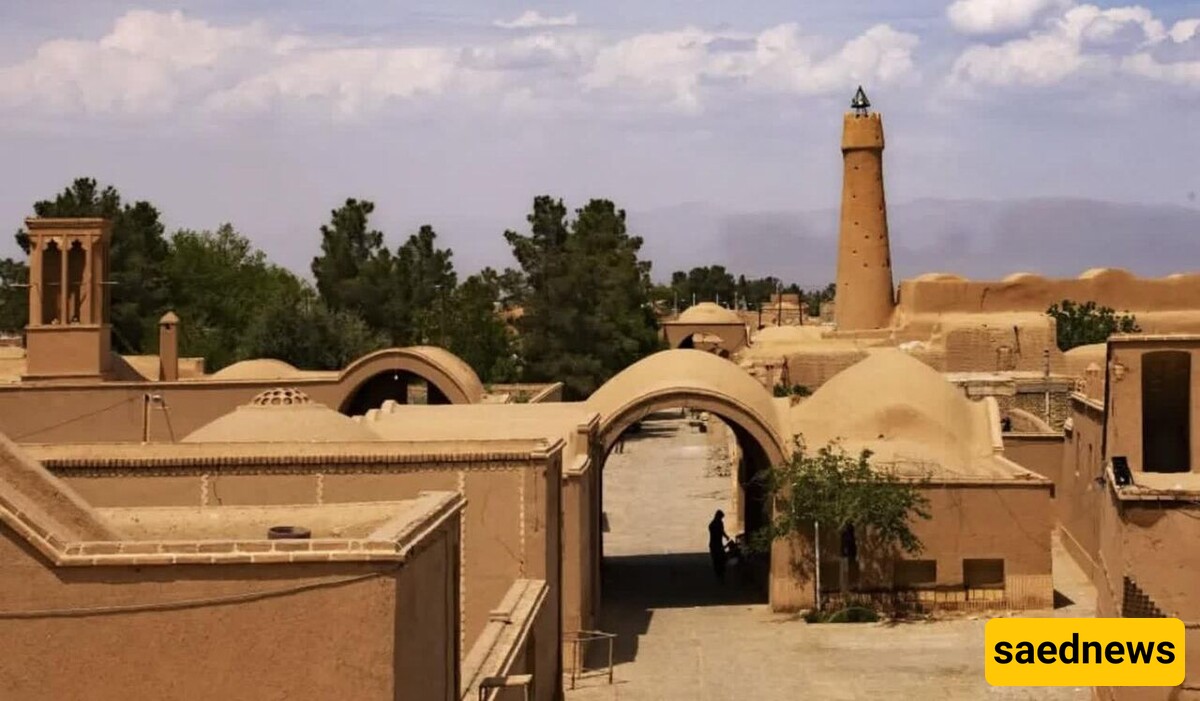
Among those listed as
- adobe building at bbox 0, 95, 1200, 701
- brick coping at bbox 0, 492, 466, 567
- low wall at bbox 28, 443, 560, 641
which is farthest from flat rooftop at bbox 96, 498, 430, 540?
low wall at bbox 28, 443, 560, 641

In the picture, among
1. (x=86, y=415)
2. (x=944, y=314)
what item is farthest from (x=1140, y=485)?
(x=944, y=314)

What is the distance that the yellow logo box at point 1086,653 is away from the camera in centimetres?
1641

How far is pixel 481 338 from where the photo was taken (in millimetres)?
55188

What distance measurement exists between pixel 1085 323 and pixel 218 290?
37.4 meters

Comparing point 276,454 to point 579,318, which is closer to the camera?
point 276,454

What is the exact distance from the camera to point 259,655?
888cm

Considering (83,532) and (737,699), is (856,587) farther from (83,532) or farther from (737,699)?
(83,532)

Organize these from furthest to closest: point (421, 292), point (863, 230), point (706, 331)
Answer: point (706, 331)
point (421, 292)
point (863, 230)

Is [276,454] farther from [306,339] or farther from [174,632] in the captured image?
[306,339]

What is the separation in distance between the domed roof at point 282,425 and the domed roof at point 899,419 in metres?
8.56

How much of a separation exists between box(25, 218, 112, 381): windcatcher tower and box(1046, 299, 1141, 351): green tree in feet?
88.7

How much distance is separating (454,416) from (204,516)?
15068mm

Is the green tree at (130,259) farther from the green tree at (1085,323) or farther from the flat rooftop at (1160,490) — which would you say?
the flat rooftop at (1160,490)

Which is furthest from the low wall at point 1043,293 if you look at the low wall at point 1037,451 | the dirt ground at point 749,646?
the dirt ground at point 749,646
